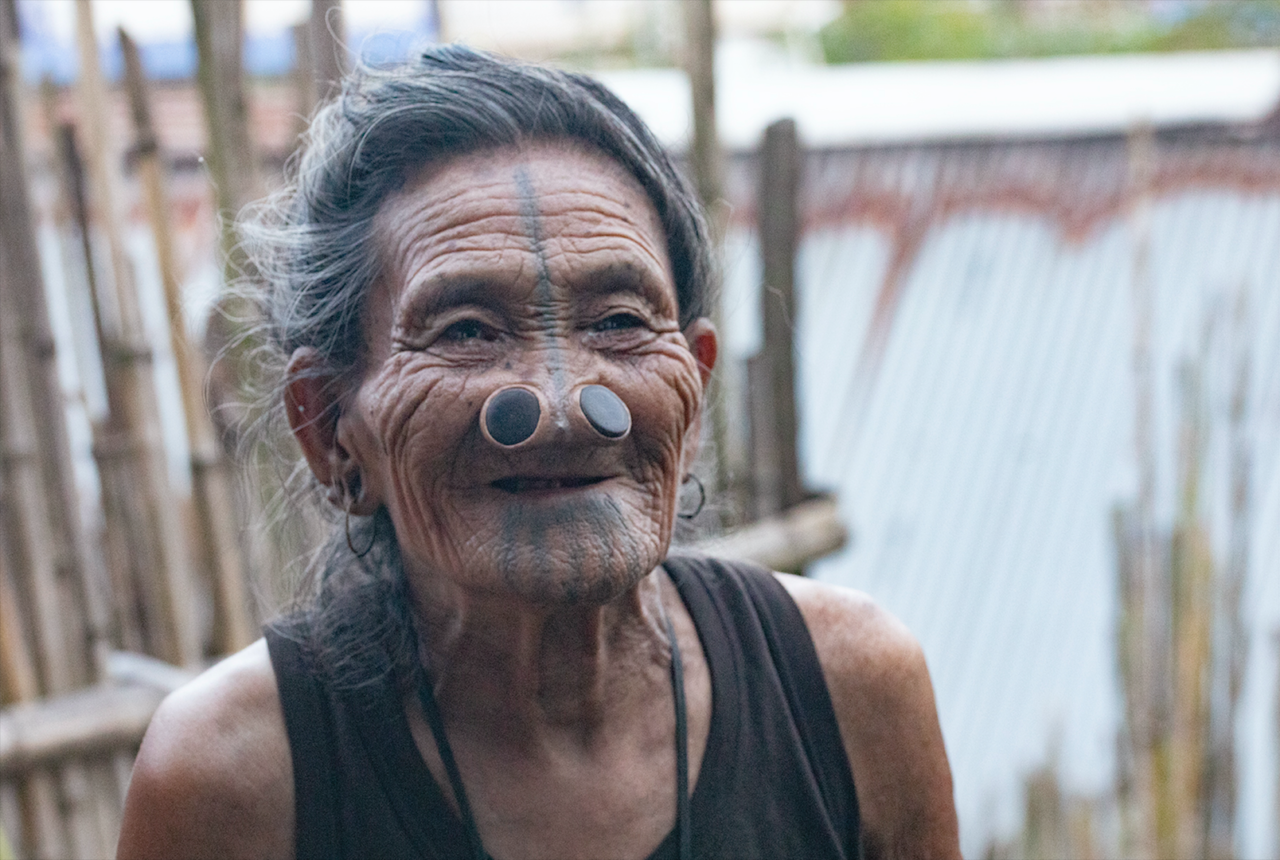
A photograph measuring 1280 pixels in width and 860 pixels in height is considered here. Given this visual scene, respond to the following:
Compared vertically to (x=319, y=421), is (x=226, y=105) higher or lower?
higher

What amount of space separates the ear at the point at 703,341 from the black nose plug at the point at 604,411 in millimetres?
412

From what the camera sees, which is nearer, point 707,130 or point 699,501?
point 699,501

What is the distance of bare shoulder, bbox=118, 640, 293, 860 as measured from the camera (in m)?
1.63

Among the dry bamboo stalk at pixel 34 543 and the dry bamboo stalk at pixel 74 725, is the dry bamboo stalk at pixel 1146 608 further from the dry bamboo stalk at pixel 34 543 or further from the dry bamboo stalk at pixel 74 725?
the dry bamboo stalk at pixel 34 543

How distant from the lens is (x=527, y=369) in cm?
152

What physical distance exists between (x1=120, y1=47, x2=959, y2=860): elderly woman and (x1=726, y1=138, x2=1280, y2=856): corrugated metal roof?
11.6 ft

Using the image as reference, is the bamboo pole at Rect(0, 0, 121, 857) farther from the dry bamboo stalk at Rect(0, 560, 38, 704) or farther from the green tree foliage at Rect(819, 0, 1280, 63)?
the green tree foliage at Rect(819, 0, 1280, 63)

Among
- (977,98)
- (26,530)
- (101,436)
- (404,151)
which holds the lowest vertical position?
(26,530)

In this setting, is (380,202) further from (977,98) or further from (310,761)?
(977,98)

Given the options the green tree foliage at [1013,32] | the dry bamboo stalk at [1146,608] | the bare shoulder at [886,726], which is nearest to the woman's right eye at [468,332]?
the bare shoulder at [886,726]

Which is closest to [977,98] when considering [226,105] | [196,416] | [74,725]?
[226,105]

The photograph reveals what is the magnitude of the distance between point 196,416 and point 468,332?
167 cm

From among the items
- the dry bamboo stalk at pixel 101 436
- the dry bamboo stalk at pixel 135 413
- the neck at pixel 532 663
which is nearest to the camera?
the neck at pixel 532 663

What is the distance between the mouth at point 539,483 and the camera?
1522 mm
